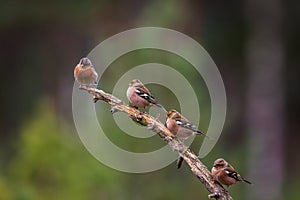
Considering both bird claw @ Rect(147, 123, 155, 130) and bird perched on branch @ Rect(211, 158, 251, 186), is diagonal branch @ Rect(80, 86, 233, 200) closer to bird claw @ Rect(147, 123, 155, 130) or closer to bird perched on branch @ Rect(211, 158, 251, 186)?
bird claw @ Rect(147, 123, 155, 130)

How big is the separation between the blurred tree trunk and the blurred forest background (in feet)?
0.08

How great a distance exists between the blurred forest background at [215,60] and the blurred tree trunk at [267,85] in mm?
25

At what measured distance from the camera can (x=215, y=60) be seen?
898 inches

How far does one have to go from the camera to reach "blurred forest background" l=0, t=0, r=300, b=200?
19513mm

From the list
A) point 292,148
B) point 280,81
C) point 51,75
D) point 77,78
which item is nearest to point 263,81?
point 280,81

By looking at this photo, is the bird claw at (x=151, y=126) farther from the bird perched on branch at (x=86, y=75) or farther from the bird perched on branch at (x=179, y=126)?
the bird perched on branch at (x=86, y=75)

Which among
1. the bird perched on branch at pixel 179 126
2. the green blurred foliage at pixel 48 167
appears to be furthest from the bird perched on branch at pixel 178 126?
the green blurred foliage at pixel 48 167

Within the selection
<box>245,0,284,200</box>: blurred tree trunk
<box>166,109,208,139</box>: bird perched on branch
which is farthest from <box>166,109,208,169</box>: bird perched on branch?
<box>245,0,284,200</box>: blurred tree trunk

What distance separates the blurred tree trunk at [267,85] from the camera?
20.8 m

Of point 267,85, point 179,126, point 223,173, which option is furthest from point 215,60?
point 223,173

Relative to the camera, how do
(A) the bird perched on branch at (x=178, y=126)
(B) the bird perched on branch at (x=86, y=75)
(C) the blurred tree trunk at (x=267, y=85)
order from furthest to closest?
(C) the blurred tree trunk at (x=267, y=85) → (B) the bird perched on branch at (x=86, y=75) → (A) the bird perched on branch at (x=178, y=126)

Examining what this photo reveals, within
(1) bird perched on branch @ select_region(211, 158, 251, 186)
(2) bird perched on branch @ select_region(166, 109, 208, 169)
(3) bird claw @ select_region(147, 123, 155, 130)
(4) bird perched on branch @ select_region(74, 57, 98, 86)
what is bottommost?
(1) bird perched on branch @ select_region(211, 158, 251, 186)

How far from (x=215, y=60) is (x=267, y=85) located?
2305mm

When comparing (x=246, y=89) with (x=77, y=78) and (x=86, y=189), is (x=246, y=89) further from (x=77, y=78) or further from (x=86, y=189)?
(x=77, y=78)
